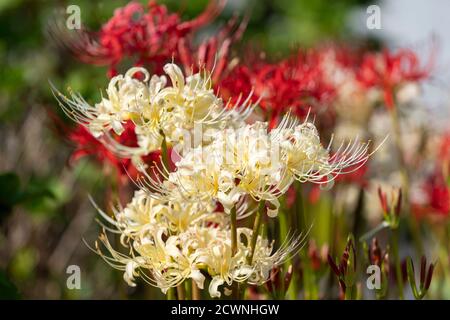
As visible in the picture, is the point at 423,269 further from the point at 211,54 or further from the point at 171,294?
the point at 211,54

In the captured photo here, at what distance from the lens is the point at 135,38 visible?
4.83 feet

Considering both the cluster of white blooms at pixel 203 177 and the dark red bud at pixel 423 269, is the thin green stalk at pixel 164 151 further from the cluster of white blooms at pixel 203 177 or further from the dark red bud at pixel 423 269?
the dark red bud at pixel 423 269

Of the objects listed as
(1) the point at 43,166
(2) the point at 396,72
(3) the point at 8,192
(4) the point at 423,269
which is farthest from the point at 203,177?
(1) the point at 43,166

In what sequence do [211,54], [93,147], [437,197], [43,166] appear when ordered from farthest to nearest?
1. [43,166]
2. [437,197]
3. [93,147]
4. [211,54]

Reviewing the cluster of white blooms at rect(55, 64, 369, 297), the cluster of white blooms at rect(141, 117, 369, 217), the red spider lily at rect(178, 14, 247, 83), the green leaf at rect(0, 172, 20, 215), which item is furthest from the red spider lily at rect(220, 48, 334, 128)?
the green leaf at rect(0, 172, 20, 215)

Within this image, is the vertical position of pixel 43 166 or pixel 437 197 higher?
pixel 43 166

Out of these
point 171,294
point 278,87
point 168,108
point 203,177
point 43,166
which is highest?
point 43,166

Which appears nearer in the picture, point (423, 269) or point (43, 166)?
point (423, 269)

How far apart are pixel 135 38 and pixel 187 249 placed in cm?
51

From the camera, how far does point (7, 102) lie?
2.67 meters

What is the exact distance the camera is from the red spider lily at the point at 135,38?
1469mm

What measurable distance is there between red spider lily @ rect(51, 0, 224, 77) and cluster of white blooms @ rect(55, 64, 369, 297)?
266 millimetres

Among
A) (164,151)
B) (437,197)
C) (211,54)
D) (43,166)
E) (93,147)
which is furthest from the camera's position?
(43,166)
